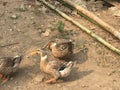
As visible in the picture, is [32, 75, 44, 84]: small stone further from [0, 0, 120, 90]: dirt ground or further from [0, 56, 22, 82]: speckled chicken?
[0, 56, 22, 82]: speckled chicken

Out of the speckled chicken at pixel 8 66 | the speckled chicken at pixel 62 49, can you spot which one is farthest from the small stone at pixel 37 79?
the speckled chicken at pixel 62 49

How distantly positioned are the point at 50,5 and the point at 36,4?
1.51 ft

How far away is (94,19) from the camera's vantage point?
8.92 meters

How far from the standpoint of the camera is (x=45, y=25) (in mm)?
8891

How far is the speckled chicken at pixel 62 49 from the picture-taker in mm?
7367

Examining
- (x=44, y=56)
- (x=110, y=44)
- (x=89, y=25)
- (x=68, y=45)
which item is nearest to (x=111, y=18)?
(x=89, y=25)

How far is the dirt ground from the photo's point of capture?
269 inches

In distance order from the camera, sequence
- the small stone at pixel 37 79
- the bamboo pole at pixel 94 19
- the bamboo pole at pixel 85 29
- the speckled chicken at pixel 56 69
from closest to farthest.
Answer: the speckled chicken at pixel 56 69, the small stone at pixel 37 79, the bamboo pole at pixel 85 29, the bamboo pole at pixel 94 19

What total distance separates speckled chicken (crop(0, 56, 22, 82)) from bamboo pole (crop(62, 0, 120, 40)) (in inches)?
96.0

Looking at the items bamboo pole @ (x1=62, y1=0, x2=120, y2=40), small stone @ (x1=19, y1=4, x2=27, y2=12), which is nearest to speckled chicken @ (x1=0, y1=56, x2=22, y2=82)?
bamboo pole @ (x1=62, y1=0, x2=120, y2=40)

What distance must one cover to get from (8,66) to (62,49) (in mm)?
1143

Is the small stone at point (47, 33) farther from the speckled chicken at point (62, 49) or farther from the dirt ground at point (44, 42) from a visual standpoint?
the speckled chicken at point (62, 49)

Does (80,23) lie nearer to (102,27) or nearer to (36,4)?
(102,27)

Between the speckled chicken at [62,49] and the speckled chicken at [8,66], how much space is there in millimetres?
786
